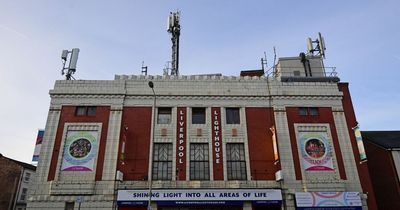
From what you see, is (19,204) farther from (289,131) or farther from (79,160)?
(289,131)

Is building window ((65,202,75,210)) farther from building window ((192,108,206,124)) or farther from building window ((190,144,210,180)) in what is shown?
building window ((192,108,206,124))

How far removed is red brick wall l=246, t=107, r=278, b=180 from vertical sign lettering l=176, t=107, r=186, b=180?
545 centimetres

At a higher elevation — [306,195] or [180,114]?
[180,114]

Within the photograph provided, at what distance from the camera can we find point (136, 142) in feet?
80.2

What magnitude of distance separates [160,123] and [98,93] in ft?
20.0

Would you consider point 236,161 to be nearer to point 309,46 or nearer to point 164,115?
point 164,115

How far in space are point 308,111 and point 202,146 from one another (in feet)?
32.7

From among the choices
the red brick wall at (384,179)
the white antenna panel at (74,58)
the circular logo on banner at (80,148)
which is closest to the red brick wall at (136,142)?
the circular logo on banner at (80,148)

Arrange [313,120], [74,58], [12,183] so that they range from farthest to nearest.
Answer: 1. [12,183]
2. [74,58]
3. [313,120]

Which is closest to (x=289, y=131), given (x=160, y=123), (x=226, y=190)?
(x=226, y=190)

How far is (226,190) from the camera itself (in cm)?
2228

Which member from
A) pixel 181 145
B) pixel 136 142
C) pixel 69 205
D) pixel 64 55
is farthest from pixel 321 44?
pixel 69 205

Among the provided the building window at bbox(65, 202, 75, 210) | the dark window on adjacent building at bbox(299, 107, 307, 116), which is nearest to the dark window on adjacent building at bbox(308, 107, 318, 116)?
the dark window on adjacent building at bbox(299, 107, 307, 116)

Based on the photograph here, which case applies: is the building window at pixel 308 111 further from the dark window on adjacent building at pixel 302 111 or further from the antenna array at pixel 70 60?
the antenna array at pixel 70 60
